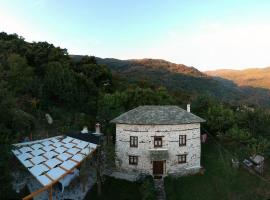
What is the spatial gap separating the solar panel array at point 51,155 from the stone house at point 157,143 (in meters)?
3.88

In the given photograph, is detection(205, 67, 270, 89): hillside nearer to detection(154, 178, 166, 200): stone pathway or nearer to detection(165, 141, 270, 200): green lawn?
detection(165, 141, 270, 200): green lawn

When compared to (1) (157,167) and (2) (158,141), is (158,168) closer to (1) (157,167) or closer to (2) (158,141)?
(1) (157,167)

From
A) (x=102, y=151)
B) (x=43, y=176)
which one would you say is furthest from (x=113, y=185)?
(x=43, y=176)

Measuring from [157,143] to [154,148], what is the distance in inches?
23.1

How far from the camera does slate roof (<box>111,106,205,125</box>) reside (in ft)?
92.5

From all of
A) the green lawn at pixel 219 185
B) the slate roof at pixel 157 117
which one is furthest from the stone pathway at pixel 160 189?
the slate roof at pixel 157 117

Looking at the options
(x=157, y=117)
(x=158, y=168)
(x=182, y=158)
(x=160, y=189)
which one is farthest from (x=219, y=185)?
(x=157, y=117)

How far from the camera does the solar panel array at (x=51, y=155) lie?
66.3 ft

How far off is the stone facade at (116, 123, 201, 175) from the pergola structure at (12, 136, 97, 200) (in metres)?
3.73

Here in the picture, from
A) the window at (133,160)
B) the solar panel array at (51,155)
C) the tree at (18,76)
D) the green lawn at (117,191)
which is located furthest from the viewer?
the tree at (18,76)

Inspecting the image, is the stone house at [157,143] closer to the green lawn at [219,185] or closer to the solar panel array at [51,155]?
the green lawn at [219,185]

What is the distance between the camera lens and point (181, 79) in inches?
3701

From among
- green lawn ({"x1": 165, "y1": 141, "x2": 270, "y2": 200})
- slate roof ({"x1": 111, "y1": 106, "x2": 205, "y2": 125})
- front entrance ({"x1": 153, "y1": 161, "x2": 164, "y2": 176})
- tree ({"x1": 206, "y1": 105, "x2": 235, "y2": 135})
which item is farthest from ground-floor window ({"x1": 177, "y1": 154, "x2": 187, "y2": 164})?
tree ({"x1": 206, "y1": 105, "x2": 235, "y2": 135})

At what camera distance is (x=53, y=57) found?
169 feet
